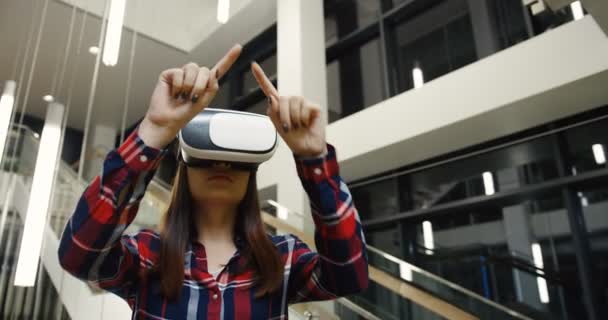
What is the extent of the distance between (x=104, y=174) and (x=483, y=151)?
412 cm

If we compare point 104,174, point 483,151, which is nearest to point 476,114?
point 483,151

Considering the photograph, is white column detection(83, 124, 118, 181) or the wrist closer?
the wrist

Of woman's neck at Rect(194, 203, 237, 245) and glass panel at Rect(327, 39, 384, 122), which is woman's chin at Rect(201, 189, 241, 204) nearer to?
woman's neck at Rect(194, 203, 237, 245)

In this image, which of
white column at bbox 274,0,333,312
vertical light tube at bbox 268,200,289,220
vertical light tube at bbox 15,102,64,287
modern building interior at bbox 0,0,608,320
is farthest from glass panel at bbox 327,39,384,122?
vertical light tube at bbox 15,102,64,287

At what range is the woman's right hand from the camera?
72 cm

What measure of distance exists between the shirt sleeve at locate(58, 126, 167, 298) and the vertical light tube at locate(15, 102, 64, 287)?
0.76m

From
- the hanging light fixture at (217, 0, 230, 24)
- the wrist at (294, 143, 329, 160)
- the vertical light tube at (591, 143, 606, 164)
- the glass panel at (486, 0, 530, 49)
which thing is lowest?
the wrist at (294, 143, 329, 160)

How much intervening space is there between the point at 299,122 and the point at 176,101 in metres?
0.20

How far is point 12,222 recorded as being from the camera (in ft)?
6.59

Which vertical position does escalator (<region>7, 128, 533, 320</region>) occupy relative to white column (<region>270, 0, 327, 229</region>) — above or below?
below

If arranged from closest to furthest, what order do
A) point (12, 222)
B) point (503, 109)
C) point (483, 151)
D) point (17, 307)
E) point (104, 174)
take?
point (104, 174)
point (17, 307)
point (12, 222)
point (503, 109)
point (483, 151)

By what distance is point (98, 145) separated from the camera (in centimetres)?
317

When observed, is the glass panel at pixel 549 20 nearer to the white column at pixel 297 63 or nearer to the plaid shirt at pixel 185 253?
the white column at pixel 297 63

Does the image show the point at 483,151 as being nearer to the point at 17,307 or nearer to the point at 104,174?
the point at 17,307
